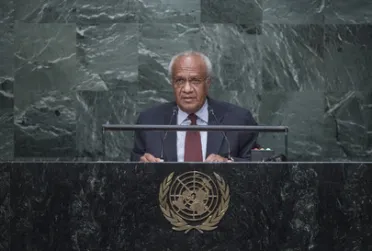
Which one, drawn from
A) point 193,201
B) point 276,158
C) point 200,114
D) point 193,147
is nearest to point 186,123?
point 200,114

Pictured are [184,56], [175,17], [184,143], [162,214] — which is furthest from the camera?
[175,17]

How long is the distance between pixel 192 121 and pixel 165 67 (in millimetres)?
1504

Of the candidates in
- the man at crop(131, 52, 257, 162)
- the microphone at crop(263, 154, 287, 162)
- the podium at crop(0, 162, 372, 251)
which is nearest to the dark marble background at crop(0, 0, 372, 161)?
the man at crop(131, 52, 257, 162)

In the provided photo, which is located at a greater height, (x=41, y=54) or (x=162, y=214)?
(x=41, y=54)

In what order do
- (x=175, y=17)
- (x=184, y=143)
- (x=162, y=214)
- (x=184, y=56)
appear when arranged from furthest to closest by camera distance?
1. (x=175, y=17)
2. (x=184, y=56)
3. (x=184, y=143)
4. (x=162, y=214)

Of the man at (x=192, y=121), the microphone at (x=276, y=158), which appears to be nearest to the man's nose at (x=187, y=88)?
the man at (x=192, y=121)

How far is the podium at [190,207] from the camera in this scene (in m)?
4.85

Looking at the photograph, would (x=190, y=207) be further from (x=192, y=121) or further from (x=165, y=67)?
(x=165, y=67)

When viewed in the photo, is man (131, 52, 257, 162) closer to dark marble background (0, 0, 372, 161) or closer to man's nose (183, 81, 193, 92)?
man's nose (183, 81, 193, 92)

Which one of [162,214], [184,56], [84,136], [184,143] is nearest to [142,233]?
[162,214]

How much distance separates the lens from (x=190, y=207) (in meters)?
4.84

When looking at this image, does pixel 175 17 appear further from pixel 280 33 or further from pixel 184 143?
pixel 184 143

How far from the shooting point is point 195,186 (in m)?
4.85

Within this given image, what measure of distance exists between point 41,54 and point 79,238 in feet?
10.4
